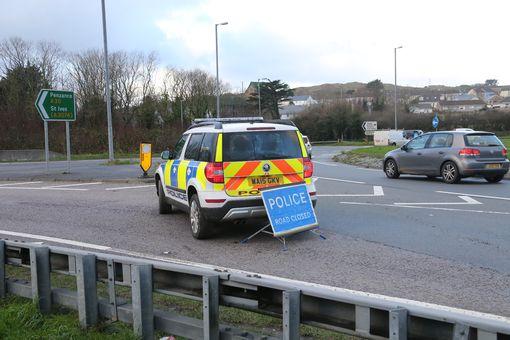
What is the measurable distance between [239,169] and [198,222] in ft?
3.62

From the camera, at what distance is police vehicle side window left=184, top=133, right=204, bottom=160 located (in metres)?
8.52

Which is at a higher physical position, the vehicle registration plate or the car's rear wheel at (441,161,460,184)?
the vehicle registration plate

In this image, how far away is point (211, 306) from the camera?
3.77 m

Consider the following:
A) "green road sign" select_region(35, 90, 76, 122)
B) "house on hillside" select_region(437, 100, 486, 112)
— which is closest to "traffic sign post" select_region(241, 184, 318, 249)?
"green road sign" select_region(35, 90, 76, 122)

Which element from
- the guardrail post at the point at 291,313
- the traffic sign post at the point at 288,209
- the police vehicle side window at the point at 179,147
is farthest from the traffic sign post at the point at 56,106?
the guardrail post at the point at 291,313

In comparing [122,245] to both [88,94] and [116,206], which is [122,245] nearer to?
[116,206]

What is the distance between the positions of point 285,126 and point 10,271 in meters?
4.39

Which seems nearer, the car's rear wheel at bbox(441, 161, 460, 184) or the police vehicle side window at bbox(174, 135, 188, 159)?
the police vehicle side window at bbox(174, 135, 188, 159)

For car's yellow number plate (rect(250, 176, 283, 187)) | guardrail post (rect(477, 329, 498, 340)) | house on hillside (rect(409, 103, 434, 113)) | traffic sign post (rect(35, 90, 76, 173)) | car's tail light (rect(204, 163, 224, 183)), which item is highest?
house on hillside (rect(409, 103, 434, 113))

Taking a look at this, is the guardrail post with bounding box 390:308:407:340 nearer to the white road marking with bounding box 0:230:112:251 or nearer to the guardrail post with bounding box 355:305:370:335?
the guardrail post with bounding box 355:305:370:335

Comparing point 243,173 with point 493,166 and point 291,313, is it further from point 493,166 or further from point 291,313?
point 493,166

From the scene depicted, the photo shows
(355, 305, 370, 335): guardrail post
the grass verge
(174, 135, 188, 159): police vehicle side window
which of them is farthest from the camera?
(174, 135, 188, 159): police vehicle side window

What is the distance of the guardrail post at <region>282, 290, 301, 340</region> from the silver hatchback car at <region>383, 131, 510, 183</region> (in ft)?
42.6

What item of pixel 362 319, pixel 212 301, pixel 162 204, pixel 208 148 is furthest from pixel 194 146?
pixel 362 319
